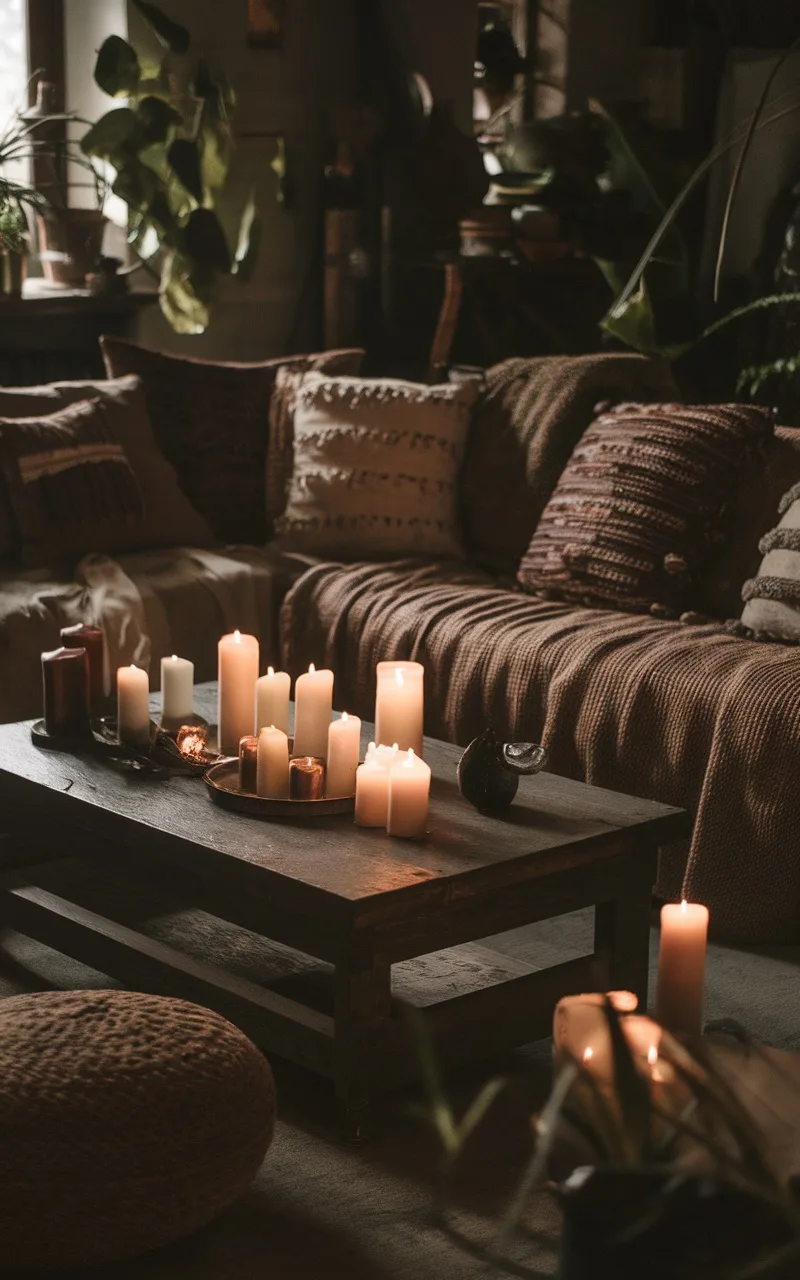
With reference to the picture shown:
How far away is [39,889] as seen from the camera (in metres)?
2.56

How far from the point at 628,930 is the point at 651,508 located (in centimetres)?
133

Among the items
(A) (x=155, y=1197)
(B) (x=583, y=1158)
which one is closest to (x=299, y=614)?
(A) (x=155, y=1197)

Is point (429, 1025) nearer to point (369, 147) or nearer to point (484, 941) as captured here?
point (484, 941)

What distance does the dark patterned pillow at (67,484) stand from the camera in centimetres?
357

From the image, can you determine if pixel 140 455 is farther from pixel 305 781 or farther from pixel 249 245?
pixel 305 781

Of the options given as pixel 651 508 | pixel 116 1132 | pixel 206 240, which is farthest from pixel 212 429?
pixel 116 1132

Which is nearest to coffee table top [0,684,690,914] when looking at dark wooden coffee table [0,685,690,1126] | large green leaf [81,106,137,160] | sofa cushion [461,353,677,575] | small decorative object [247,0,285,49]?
dark wooden coffee table [0,685,690,1126]

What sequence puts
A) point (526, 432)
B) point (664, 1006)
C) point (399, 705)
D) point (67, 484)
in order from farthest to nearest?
1. point (526, 432)
2. point (67, 484)
3. point (399, 705)
4. point (664, 1006)

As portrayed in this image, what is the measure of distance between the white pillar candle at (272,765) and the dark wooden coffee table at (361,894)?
7 centimetres

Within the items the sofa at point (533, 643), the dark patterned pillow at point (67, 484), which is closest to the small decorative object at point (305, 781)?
the sofa at point (533, 643)

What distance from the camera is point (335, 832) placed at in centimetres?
215

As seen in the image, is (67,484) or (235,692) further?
(67,484)

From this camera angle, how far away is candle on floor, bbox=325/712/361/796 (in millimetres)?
2258

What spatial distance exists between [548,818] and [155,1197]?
0.79m
